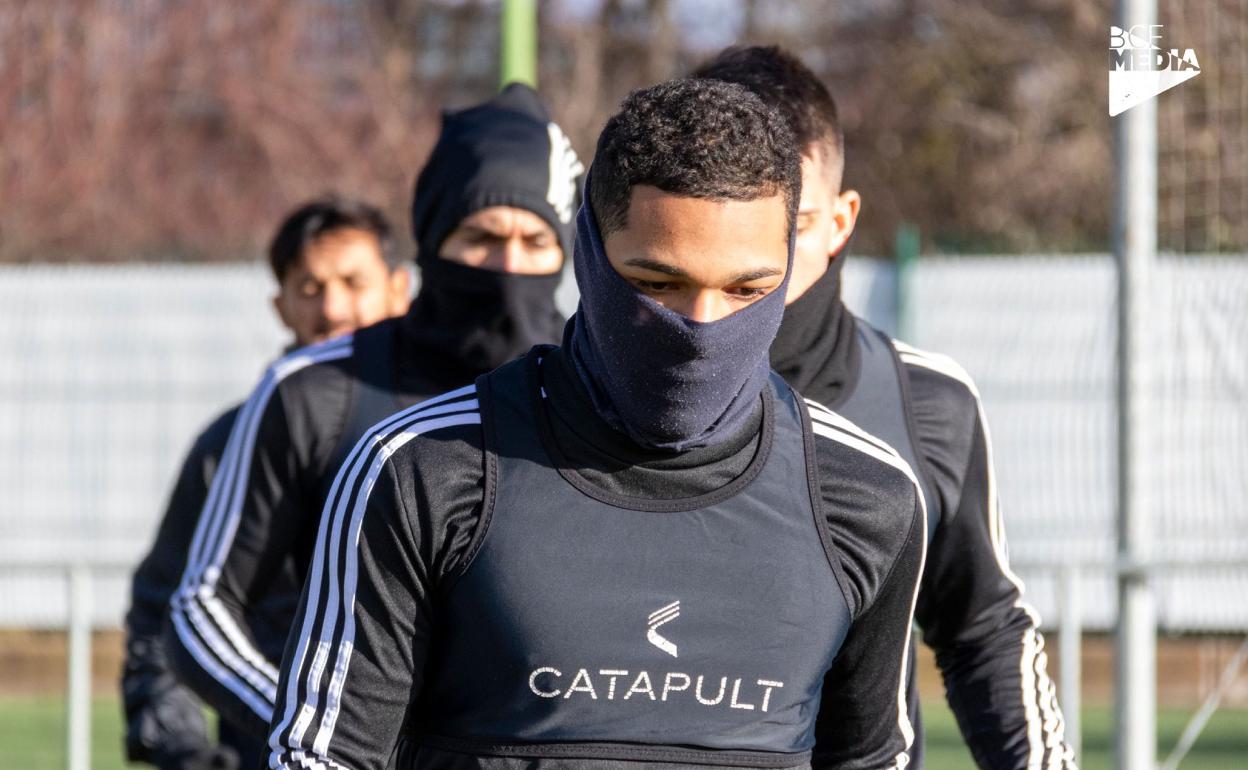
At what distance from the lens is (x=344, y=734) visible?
8.09 feet

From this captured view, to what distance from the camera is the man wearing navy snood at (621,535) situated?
244cm

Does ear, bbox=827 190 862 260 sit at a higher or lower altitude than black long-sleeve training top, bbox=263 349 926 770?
higher

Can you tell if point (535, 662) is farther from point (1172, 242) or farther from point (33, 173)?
point (33, 173)

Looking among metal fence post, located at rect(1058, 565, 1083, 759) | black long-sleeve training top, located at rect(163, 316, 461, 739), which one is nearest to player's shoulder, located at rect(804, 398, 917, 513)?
black long-sleeve training top, located at rect(163, 316, 461, 739)

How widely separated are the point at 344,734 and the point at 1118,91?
343cm

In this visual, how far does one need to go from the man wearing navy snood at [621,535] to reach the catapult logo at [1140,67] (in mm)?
2936

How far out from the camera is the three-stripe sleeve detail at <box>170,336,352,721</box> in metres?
3.58

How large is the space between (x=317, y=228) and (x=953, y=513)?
2.72 m

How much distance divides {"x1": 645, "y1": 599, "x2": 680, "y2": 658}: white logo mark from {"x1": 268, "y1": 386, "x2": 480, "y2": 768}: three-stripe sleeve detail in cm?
33

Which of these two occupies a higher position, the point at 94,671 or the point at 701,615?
the point at 701,615

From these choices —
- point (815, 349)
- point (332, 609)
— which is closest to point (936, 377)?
point (815, 349)

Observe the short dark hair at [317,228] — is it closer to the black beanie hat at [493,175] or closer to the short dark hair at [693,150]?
the black beanie hat at [493,175]

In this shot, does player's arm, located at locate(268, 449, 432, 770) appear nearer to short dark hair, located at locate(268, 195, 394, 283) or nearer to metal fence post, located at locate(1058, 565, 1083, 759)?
short dark hair, located at locate(268, 195, 394, 283)

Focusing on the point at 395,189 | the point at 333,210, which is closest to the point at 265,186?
the point at 395,189
